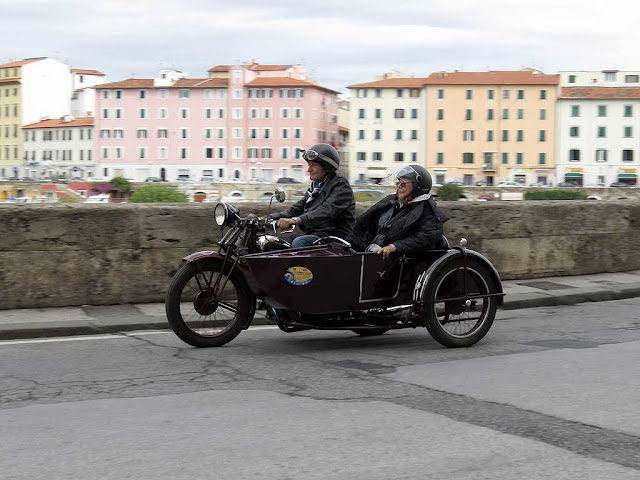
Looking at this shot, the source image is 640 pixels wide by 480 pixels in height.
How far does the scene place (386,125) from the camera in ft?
417

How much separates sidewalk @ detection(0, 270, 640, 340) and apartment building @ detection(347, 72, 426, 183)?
112 metres

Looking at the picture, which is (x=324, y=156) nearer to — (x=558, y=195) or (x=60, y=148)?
(x=558, y=195)

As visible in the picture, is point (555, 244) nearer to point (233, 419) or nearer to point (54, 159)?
point (233, 419)

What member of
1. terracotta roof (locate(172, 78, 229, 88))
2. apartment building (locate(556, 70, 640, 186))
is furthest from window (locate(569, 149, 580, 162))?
terracotta roof (locate(172, 78, 229, 88))

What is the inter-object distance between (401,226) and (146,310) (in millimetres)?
3181

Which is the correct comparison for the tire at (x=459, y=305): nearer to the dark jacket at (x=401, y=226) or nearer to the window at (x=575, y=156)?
the dark jacket at (x=401, y=226)

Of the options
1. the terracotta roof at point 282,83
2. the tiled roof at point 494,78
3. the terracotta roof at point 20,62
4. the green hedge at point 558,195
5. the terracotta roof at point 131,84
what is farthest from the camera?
the terracotta roof at point 20,62

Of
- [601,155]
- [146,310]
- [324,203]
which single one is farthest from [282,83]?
[324,203]

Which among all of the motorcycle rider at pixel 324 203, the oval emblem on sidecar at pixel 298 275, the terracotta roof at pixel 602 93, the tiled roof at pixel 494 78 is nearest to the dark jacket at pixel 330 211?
the motorcycle rider at pixel 324 203

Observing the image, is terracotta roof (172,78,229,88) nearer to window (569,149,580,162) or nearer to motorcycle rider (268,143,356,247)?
window (569,149,580,162)

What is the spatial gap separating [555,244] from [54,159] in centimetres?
13455

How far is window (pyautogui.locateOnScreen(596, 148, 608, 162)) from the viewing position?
11694 centimetres

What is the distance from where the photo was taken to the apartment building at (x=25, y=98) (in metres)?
146

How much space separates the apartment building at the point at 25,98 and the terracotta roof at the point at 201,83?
76.5 ft
